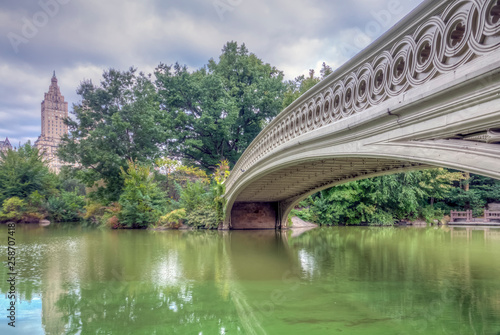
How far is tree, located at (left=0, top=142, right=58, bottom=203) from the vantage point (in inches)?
773

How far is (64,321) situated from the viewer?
3693mm

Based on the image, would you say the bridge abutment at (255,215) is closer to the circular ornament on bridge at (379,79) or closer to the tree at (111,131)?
the tree at (111,131)

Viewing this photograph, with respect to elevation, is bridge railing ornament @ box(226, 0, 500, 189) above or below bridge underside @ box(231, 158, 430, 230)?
above

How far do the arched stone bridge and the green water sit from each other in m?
1.91

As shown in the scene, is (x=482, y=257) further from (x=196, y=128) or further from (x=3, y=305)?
(x=196, y=128)

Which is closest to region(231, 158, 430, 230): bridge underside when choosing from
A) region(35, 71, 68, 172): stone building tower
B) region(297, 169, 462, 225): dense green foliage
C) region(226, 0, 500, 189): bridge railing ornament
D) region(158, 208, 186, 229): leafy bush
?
region(226, 0, 500, 189): bridge railing ornament

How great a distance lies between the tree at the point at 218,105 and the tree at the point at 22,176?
808 centimetres

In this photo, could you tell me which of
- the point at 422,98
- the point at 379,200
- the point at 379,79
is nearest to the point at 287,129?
the point at 379,79

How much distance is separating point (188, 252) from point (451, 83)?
7.45 metres

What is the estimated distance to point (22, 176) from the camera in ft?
65.9

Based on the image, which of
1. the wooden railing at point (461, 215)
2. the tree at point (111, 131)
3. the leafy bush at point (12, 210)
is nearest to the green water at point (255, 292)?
the tree at point (111, 131)

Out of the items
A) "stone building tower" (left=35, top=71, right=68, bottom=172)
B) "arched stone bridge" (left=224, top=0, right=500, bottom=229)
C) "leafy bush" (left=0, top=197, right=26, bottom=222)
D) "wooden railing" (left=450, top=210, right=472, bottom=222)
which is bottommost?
"wooden railing" (left=450, top=210, right=472, bottom=222)

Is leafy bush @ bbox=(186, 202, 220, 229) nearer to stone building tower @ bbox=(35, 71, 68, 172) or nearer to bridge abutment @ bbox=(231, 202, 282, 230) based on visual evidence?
bridge abutment @ bbox=(231, 202, 282, 230)

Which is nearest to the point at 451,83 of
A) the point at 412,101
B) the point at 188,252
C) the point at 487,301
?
the point at 412,101
